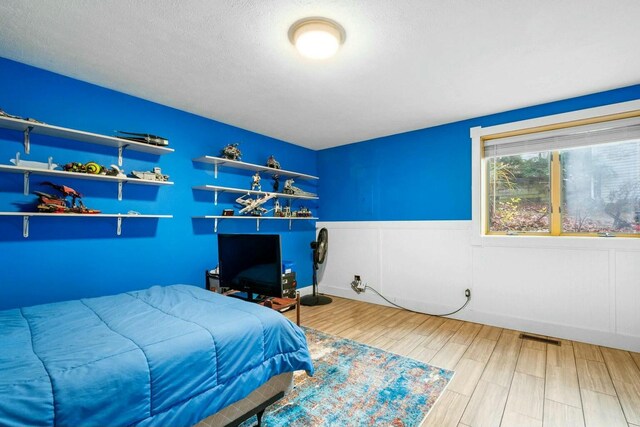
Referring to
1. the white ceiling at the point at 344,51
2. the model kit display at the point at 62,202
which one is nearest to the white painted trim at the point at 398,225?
the white ceiling at the point at 344,51

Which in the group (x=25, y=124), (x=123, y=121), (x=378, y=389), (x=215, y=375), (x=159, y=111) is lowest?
(x=378, y=389)

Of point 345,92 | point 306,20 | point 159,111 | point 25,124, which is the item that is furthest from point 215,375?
point 159,111

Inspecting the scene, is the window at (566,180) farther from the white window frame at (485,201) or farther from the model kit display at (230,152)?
the model kit display at (230,152)

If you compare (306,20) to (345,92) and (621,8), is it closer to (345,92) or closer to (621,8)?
(345,92)

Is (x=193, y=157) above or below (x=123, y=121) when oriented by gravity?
below

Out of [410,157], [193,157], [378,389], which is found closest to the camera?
[378,389]

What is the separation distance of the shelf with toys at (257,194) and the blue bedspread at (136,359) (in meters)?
1.71

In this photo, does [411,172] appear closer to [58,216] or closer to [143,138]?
[143,138]

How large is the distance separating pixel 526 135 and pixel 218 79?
3.34m

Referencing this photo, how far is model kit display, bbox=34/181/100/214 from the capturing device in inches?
88.2

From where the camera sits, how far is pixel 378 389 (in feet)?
6.87

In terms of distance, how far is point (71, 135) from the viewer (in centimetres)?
242

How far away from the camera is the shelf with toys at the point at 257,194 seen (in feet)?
11.4

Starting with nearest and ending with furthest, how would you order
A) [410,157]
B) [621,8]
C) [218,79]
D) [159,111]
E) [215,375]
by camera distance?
1. [215,375]
2. [621,8]
3. [218,79]
4. [159,111]
5. [410,157]
